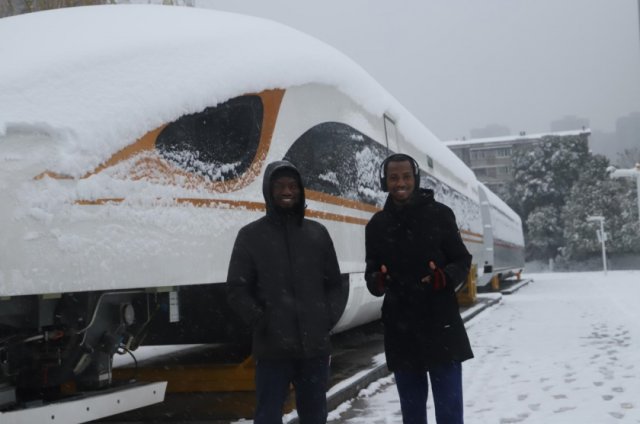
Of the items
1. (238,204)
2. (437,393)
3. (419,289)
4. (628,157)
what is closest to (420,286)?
(419,289)

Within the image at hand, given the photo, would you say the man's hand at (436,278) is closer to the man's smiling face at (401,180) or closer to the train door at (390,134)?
the man's smiling face at (401,180)

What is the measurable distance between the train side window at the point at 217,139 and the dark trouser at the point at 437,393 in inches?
Result: 77.1

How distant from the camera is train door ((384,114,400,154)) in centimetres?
844

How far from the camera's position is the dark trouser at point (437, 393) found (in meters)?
Result: 3.68

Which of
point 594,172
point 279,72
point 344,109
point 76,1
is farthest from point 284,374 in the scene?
point 594,172

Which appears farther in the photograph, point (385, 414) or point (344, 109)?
point (344, 109)

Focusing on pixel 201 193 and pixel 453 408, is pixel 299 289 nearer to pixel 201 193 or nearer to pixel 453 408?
pixel 453 408

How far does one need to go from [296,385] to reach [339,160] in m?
3.35

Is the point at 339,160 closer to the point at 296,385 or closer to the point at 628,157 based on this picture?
the point at 296,385

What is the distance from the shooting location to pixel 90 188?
13.6ft

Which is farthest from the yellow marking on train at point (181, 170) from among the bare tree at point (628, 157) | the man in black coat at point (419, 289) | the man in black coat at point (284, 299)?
the bare tree at point (628, 157)

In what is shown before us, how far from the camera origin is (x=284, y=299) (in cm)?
350

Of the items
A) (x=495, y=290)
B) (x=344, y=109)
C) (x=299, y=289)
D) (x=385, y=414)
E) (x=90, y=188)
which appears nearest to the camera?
(x=299, y=289)

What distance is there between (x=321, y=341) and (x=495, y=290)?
20.6 meters
